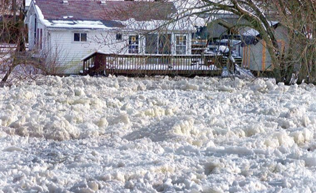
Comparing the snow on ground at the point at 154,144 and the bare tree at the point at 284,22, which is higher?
the bare tree at the point at 284,22

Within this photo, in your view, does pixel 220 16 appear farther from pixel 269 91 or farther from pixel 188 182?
pixel 188 182

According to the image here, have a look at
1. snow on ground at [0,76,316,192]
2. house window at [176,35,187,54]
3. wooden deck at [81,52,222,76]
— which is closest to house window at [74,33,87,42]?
wooden deck at [81,52,222,76]

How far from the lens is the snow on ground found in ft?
17.1

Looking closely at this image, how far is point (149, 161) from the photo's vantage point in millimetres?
5957

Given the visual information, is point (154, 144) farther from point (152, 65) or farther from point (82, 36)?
point (82, 36)

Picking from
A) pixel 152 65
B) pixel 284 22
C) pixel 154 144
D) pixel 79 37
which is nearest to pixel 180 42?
pixel 152 65

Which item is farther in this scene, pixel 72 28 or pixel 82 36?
pixel 82 36

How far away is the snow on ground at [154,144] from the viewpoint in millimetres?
5227

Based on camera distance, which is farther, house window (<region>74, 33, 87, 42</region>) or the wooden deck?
house window (<region>74, 33, 87, 42</region>)

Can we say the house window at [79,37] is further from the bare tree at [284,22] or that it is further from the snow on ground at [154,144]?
the snow on ground at [154,144]

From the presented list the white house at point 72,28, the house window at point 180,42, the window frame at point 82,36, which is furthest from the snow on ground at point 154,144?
the window frame at point 82,36

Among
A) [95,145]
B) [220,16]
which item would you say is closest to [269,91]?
[220,16]

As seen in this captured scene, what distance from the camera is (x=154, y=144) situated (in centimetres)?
688

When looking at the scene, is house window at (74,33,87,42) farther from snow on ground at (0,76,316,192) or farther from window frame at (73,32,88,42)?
snow on ground at (0,76,316,192)
